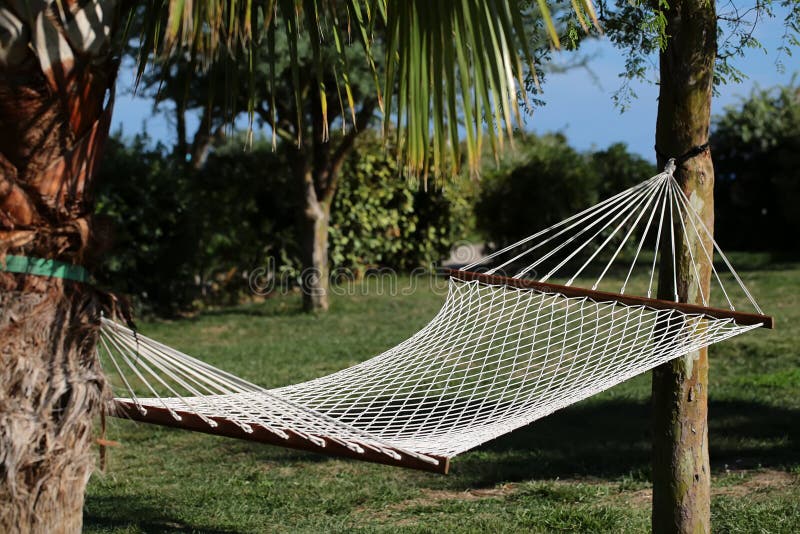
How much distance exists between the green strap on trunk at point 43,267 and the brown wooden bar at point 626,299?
1951 millimetres

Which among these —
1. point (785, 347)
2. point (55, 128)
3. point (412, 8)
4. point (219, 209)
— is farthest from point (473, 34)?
point (219, 209)

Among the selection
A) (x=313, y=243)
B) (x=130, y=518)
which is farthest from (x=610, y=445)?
(x=313, y=243)

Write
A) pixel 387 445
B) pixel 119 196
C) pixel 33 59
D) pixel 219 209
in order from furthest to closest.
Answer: pixel 219 209
pixel 119 196
pixel 387 445
pixel 33 59

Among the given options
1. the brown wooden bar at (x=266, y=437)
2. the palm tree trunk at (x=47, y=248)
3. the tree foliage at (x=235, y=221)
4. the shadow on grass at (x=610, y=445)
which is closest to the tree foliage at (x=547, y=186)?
the tree foliage at (x=235, y=221)

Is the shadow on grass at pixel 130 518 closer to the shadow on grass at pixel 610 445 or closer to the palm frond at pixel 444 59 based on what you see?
the shadow on grass at pixel 610 445

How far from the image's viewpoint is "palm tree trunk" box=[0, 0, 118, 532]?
1907 millimetres

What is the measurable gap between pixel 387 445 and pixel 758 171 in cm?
1253

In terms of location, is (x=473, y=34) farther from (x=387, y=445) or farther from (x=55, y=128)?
(x=387, y=445)

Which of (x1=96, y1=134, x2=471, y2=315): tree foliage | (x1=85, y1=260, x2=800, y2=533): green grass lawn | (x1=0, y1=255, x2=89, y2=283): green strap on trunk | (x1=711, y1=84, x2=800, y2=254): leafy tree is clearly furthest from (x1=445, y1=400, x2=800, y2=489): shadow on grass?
(x1=711, y1=84, x2=800, y2=254): leafy tree

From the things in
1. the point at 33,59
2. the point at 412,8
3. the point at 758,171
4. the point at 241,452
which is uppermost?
the point at 758,171

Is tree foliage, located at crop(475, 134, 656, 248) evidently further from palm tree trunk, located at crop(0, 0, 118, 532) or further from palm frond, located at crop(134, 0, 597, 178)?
palm tree trunk, located at crop(0, 0, 118, 532)

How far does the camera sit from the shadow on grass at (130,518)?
12.7 feet

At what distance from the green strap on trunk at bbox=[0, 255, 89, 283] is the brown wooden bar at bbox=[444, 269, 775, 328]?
195 centimetres

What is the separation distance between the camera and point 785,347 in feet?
24.8
